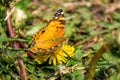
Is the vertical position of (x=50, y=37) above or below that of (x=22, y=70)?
above

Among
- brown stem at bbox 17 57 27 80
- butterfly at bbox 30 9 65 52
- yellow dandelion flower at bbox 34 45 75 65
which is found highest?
butterfly at bbox 30 9 65 52

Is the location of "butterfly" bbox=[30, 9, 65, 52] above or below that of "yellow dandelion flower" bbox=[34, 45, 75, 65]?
above

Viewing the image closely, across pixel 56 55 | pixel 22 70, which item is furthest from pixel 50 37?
pixel 22 70

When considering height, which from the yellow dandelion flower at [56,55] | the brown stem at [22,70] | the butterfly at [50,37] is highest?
the butterfly at [50,37]

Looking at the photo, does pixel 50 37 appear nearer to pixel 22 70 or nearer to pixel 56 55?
pixel 56 55

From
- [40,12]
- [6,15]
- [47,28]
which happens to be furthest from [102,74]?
[40,12]

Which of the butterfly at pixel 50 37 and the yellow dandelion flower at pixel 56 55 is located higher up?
the butterfly at pixel 50 37

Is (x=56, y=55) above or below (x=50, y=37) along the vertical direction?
below

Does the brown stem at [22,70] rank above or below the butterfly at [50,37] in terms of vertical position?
below

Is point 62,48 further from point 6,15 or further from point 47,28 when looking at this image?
point 6,15
